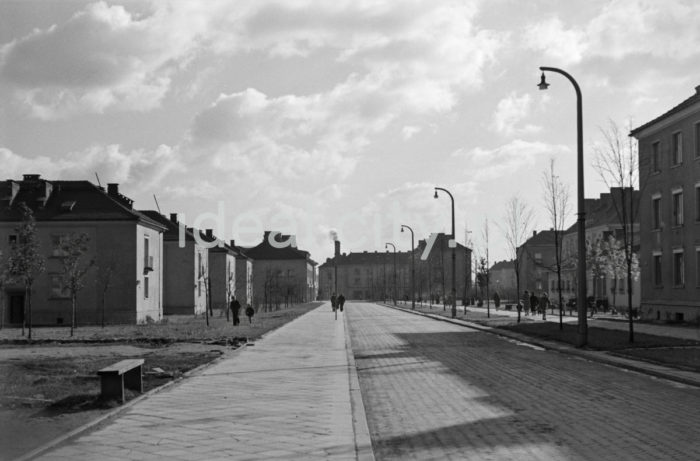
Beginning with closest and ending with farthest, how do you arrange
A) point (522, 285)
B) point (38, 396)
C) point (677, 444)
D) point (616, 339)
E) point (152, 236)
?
point (677, 444)
point (38, 396)
point (616, 339)
point (152, 236)
point (522, 285)

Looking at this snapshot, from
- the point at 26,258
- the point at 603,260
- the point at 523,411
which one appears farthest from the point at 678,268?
the point at 523,411

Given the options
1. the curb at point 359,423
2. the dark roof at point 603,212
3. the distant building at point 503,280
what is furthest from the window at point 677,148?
the distant building at point 503,280

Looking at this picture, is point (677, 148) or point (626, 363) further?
point (677, 148)

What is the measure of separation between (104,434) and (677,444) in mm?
6226

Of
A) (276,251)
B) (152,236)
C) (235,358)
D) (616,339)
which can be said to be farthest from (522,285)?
(235,358)

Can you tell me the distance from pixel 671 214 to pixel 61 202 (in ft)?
116

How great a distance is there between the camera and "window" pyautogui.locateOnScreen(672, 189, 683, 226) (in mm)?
36325

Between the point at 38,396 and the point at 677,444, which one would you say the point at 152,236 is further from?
the point at 677,444

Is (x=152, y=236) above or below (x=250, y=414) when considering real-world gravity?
above

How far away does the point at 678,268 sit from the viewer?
3694 centimetres

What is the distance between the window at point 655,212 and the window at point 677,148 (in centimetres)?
282

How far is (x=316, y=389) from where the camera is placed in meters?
12.8

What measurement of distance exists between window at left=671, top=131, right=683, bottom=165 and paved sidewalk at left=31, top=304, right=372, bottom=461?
2611 centimetres

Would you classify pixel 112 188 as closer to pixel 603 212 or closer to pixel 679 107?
pixel 679 107
